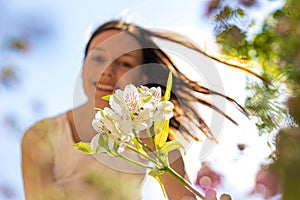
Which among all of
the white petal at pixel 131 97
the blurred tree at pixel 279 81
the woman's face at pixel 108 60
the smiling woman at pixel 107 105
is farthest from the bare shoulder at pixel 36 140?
the white petal at pixel 131 97

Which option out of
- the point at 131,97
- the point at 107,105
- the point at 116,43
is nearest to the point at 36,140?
the point at 107,105

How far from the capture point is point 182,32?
872 mm

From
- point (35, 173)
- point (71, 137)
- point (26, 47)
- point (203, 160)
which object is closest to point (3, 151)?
point (26, 47)

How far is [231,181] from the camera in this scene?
360mm

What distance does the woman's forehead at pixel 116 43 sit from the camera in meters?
1.24

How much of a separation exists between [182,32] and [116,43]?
0.41 meters

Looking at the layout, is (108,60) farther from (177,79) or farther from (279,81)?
(279,81)

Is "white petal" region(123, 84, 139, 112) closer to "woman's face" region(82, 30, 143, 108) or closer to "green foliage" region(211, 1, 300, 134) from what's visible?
"green foliage" region(211, 1, 300, 134)

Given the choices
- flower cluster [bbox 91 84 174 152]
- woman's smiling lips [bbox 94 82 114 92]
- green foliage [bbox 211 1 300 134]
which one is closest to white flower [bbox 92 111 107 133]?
flower cluster [bbox 91 84 174 152]

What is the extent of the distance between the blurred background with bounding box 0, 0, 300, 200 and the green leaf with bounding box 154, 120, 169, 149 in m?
0.05

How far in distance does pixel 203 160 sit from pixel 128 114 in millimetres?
129

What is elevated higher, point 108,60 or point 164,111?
point 108,60

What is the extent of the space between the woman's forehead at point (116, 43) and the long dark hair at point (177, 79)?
0.4 inches

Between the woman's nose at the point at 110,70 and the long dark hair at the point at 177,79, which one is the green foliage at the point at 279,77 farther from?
the woman's nose at the point at 110,70
